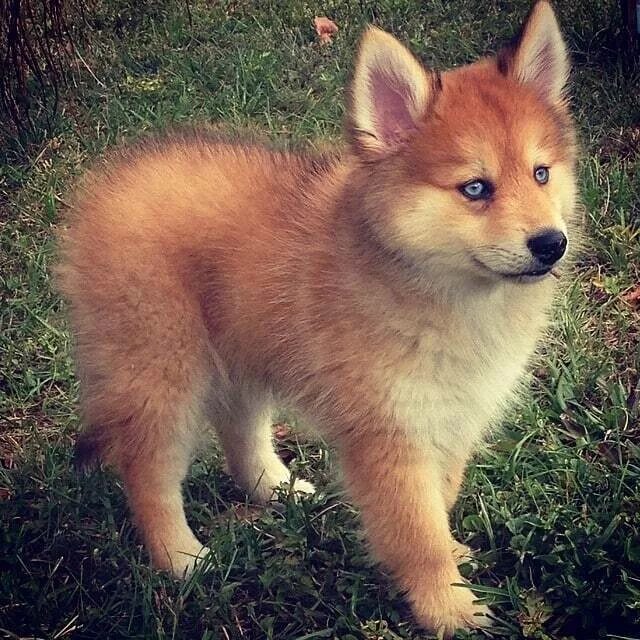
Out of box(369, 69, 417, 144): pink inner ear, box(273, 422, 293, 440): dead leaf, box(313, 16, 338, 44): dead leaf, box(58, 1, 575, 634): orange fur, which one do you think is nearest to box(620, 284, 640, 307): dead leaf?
box(58, 1, 575, 634): orange fur

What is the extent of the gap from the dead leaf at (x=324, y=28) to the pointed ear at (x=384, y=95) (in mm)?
3627

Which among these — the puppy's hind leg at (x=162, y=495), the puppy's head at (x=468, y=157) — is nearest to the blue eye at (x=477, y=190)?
the puppy's head at (x=468, y=157)

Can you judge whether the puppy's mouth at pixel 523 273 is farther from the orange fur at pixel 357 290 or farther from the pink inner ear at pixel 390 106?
the pink inner ear at pixel 390 106

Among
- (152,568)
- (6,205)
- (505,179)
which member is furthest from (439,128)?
(6,205)

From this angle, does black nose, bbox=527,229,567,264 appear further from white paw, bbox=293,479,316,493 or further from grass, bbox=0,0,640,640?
white paw, bbox=293,479,316,493

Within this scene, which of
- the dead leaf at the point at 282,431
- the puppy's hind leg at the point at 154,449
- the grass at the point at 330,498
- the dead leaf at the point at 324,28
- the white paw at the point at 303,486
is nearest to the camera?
the grass at the point at 330,498

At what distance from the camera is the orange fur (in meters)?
2.46

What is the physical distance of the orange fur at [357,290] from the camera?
2.46m

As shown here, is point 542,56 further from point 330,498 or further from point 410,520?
point 330,498

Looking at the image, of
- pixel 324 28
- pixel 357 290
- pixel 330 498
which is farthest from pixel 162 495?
pixel 324 28

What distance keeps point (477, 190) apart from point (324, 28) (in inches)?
159

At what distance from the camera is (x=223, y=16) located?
6324mm

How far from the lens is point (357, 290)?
264cm

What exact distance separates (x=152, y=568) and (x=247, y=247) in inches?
42.4
